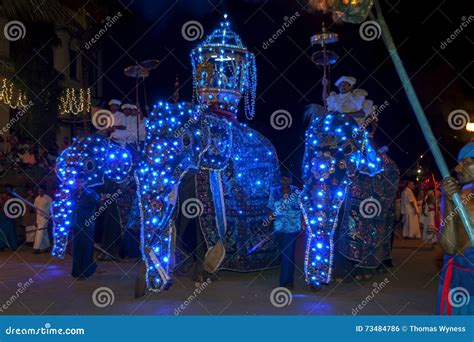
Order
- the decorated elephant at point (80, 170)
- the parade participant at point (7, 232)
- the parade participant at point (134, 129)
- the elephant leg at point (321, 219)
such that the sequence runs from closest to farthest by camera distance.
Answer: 1. the elephant leg at point (321, 219)
2. the decorated elephant at point (80, 170)
3. the parade participant at point (134, 129)
4. the parade participant at point (7, 232)

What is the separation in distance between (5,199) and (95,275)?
15.4 ft

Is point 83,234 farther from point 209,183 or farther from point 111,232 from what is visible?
point 209,183

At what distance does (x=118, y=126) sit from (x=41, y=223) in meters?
3.93

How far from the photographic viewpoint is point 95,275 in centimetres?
863

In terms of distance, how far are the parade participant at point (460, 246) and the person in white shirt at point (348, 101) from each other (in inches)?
125

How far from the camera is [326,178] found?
7.09m

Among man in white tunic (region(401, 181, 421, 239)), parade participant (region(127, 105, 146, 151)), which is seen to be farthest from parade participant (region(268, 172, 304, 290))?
man in white tunic (region(401, 181, 421, 239))

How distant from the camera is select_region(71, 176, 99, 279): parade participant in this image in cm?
831

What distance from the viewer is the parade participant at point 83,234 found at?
8.31 meters

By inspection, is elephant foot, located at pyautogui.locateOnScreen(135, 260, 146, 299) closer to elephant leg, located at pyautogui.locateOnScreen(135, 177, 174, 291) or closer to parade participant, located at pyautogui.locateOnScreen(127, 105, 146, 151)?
elephant leg, located at pyautogui.locateOnScreen(135, 177, 174, 291)

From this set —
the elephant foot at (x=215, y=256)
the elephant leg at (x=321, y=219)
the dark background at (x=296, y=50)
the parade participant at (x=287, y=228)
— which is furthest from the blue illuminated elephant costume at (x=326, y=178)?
the dark background at (x=296, y=50)

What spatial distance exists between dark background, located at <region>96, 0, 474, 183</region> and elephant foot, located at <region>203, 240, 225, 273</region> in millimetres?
5482

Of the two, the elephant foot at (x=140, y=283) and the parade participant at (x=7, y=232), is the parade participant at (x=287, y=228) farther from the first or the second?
the parade participant at (x=7, y=232)

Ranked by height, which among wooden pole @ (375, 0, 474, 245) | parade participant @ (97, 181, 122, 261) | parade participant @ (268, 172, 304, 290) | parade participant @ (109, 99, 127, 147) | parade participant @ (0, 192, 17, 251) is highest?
wooden pole @ (375, 0, 474, 245)
